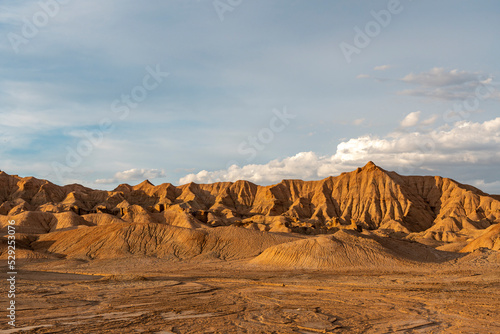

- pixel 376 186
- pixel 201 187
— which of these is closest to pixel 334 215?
pixel 376 186

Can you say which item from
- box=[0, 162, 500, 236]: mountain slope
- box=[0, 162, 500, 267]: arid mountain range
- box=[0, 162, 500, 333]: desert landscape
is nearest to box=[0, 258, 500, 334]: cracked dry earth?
box=[0, 162, 500, 333]: desert landscape

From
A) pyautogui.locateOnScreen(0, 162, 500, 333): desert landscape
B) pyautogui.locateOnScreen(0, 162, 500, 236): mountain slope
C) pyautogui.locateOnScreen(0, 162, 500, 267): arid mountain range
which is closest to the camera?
pyautogui.locateOnScreen(0, 162, 500, 333): desert landscape

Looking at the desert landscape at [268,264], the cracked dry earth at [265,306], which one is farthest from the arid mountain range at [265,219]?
the cracked dry earth at [265,306]

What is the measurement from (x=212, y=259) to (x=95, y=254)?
17.8m

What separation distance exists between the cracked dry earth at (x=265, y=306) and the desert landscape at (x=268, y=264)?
94 mm

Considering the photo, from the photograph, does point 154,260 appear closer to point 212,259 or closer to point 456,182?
point 212,259

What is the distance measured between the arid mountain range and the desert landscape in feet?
1.18

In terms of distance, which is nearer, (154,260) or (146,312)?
(146,312)

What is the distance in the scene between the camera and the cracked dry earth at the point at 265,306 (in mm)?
19000

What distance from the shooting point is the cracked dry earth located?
19.0 m

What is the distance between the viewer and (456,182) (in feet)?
477

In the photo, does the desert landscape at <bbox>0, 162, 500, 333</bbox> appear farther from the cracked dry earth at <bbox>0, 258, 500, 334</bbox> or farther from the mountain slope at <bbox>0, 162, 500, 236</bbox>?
the mountain slope at <bbox>0, 162, 500, 236</bbox>

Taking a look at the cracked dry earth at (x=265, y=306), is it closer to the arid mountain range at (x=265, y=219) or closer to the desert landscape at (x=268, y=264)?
the desert landscape at (x=268, y=264)

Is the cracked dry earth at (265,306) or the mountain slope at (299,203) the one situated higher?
the mountain slope at (299,203)
